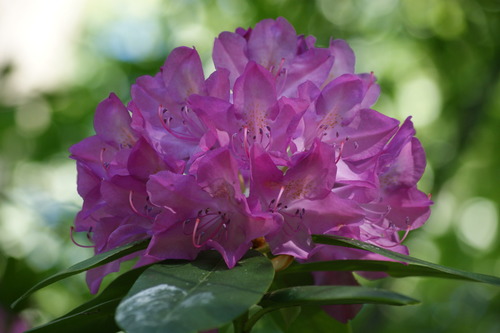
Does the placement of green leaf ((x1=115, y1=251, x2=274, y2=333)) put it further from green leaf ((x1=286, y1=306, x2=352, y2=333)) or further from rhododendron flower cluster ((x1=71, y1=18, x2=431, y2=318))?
green leaf ((x1=286, y1=306, x2=352, y2=333))

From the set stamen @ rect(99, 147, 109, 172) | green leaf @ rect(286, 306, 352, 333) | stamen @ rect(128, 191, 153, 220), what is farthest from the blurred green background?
stamen @ rect(128, 191, 153, 220)

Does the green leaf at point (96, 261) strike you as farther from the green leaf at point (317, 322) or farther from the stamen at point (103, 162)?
the green leaf at point (317, 322)

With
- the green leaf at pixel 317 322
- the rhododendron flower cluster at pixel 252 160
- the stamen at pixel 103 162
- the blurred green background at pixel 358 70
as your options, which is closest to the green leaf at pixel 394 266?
the rhododendron flower cluster at pixel 252 160

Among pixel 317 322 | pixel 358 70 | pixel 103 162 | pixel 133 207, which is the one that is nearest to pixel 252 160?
pixel 133 207

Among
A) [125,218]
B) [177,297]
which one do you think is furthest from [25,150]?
[177,297]

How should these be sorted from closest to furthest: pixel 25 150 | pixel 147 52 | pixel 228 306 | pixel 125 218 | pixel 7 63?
1. pixel 228 306
2. pixel 125 218
3. pixel 7 63
4. pixel 25 150
5. pixel 147 52

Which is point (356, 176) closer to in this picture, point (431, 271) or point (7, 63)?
point (431, 271)

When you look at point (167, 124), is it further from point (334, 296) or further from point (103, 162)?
point (334, 296)
